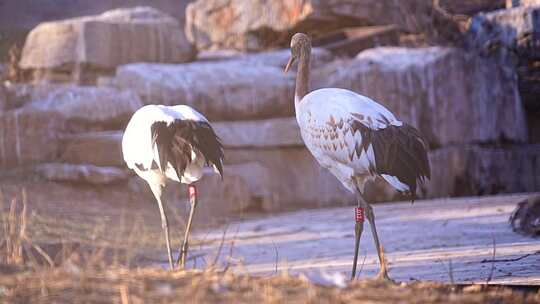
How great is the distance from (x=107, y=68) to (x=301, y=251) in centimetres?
699

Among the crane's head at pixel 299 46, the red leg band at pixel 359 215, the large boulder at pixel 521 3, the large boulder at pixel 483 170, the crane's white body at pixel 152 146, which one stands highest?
the crane's head at pixel 299 46

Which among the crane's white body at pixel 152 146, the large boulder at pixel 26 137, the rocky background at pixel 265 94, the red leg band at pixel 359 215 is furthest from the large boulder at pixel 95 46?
the red leg band at pixel 359 215

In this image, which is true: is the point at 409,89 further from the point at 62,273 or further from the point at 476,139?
the point at 62,273

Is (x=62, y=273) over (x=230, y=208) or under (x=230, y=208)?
over

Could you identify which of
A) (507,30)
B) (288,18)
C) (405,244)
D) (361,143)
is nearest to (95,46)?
(288,18)

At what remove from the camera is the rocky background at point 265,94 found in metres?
12.5

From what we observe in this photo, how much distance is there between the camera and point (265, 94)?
14078mm

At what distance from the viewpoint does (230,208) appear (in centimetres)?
1276

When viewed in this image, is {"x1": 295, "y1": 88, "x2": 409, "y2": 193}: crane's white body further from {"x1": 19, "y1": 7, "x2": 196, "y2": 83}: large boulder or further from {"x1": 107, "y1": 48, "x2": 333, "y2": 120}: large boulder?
{"x1": 19, "y1": 7, "x2": 196, "y2": 83}: large boulder

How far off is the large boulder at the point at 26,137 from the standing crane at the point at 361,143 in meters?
5.80

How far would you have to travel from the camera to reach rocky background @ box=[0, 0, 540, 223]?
1255 centimetres

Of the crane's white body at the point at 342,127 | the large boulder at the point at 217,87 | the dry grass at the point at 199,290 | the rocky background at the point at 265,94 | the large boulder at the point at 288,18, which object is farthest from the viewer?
the large boulder at the point at 288,18

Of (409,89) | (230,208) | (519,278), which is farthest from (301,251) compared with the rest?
(409,89)

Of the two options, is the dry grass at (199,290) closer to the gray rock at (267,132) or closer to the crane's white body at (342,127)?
the crane's white body at (342,127)
